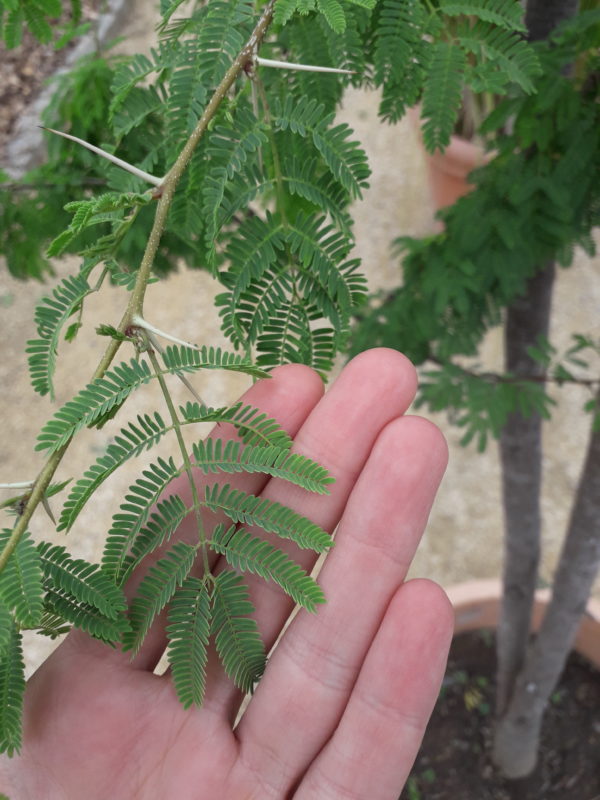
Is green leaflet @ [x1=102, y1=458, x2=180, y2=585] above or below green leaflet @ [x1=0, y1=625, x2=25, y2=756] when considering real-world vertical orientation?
above

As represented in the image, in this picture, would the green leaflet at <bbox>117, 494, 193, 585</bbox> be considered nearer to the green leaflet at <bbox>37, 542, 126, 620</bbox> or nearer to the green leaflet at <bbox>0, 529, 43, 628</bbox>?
the green leaflet at <bbox>37, 542, 126, 620</bbox>

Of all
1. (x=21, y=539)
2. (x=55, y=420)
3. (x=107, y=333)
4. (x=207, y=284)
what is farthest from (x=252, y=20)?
(x=207, y=284)

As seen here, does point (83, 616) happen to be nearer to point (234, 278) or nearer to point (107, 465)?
point (107, 465)

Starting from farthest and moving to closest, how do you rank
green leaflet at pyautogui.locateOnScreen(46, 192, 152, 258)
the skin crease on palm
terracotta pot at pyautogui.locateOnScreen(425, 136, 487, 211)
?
1. terracotta pot at pyautogui.locateOnScreen(425, 136, 487, 211)
2. the skin crease on palm
3. green leaflet at pyautogui.locateOnScreen(46, 192, 152, 258)

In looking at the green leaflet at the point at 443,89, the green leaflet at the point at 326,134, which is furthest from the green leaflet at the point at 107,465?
the green leaflet at the point at 443,89

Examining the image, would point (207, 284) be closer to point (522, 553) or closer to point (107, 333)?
point (522, 553)

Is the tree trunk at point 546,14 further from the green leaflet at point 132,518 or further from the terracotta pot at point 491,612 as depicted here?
the terracotta pot at point 491,612

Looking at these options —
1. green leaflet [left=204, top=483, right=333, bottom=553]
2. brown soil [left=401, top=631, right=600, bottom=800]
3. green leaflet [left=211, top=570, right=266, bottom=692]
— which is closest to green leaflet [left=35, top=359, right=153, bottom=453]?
green leaflet [left=204, top=483, right=333, bottom=553]
